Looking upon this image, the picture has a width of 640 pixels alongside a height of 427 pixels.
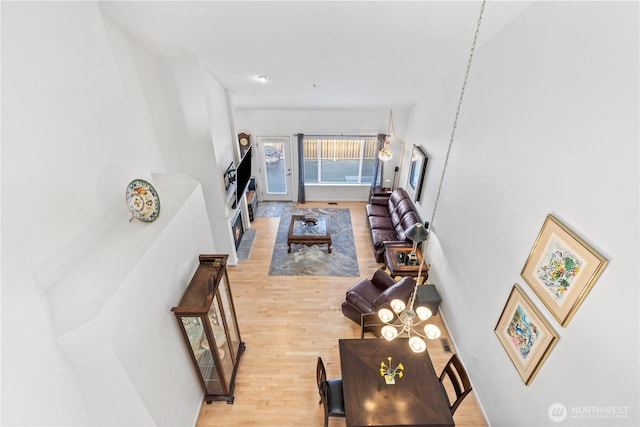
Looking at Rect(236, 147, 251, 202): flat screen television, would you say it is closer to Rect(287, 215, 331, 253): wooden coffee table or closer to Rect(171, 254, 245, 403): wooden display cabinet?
Rect(287, 215, 331, 253): wooden coffee table

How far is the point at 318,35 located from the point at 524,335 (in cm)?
348

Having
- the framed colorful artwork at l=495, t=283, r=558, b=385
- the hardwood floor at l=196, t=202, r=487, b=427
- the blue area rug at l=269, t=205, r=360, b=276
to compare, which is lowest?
the hardwood floor at l=196, t=202, r=487, b=427

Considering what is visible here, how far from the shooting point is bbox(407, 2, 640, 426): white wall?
1.64 m

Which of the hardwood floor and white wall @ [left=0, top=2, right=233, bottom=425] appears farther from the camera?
the hardwood floor

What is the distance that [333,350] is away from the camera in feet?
12.8

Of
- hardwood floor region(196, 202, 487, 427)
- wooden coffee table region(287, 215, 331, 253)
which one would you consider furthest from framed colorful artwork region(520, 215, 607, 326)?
wooden coffee table region(287, 215, 331, 253)

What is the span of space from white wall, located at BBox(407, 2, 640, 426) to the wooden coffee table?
271 cm

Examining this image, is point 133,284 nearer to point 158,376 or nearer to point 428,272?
point 158,376

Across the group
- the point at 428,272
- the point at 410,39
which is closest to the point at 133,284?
the point at 410,39

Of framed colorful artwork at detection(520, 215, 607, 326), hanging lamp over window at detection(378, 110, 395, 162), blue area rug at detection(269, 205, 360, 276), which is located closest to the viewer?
framed colorful artwork at detection(520, 215, 607, 326)

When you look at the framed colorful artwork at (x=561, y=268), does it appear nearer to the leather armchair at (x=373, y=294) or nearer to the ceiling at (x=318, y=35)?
the leather armchair at (x=373, y=294)

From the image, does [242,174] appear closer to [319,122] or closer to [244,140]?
[244,140]

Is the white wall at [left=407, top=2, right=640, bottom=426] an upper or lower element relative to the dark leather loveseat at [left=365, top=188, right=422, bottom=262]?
upper

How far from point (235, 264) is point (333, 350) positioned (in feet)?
8.45
